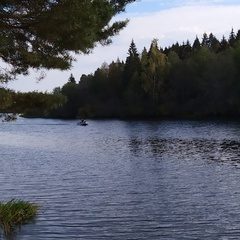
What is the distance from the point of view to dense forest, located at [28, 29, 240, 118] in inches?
3807

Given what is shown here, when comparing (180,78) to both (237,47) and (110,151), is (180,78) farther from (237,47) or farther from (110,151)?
(110,151)

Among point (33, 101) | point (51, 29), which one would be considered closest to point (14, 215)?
point (33, 101)

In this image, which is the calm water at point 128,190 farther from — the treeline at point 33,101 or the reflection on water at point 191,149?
the treeline at point 33,101

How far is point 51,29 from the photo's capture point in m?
13.4

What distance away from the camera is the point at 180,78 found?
104m

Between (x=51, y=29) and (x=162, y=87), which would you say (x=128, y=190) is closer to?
(x=51, y=29)

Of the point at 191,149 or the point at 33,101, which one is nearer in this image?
the point at 33,101

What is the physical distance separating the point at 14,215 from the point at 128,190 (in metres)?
8.21

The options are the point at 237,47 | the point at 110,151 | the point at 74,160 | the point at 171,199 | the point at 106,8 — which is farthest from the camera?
the point at 237,47

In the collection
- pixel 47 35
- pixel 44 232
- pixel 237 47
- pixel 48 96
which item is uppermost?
pixel 237 47

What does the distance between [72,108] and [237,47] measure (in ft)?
146

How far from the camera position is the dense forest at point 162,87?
9669 centimetres

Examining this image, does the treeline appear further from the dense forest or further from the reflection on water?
the dense forest

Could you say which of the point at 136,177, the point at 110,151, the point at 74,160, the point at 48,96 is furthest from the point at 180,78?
the point at 48,96
